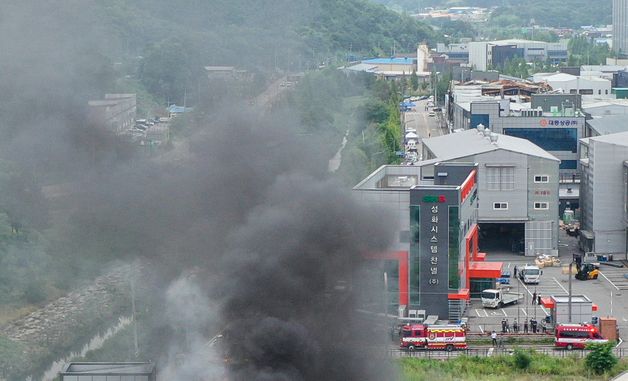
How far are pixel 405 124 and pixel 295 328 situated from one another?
1842cm

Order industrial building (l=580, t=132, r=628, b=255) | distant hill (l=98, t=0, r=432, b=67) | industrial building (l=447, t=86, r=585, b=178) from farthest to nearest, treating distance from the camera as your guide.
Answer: industrial building (l=447, t=86, r=585, b=178)
industrial building (l=580, t=132, r=628, b=255)
distant hill (l=98, t=0, r=432, b=67)

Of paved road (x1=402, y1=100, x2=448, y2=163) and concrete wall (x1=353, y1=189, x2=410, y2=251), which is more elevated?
concrete wall (x1=353, y1=189, x2=410, y2=251)

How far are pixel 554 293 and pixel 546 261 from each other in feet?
4.83

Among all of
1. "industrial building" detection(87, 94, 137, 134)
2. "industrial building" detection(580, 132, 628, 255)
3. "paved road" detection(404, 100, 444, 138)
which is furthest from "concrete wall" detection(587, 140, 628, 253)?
"paved road" detection(404, 100, 444, 138)

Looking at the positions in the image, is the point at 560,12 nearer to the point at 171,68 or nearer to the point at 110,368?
the point at 171,68

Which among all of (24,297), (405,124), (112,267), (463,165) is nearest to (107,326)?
(24,297)

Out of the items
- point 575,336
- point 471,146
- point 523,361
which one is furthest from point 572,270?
point 523,361

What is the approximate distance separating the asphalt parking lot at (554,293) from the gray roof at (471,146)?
3.71 ft

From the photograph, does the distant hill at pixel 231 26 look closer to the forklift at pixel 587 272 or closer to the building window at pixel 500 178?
the building window at pixel 500 178

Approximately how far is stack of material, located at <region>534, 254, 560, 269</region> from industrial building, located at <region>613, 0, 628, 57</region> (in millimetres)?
28399

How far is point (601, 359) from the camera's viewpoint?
36.0 ft

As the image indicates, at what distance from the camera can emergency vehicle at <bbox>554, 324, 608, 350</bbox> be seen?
11.7 meters

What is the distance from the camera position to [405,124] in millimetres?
27297

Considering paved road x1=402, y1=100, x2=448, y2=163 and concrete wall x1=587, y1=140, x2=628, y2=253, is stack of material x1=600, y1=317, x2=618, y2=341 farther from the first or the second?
paved road x1=402, y1=100, x2=448, y2=163
